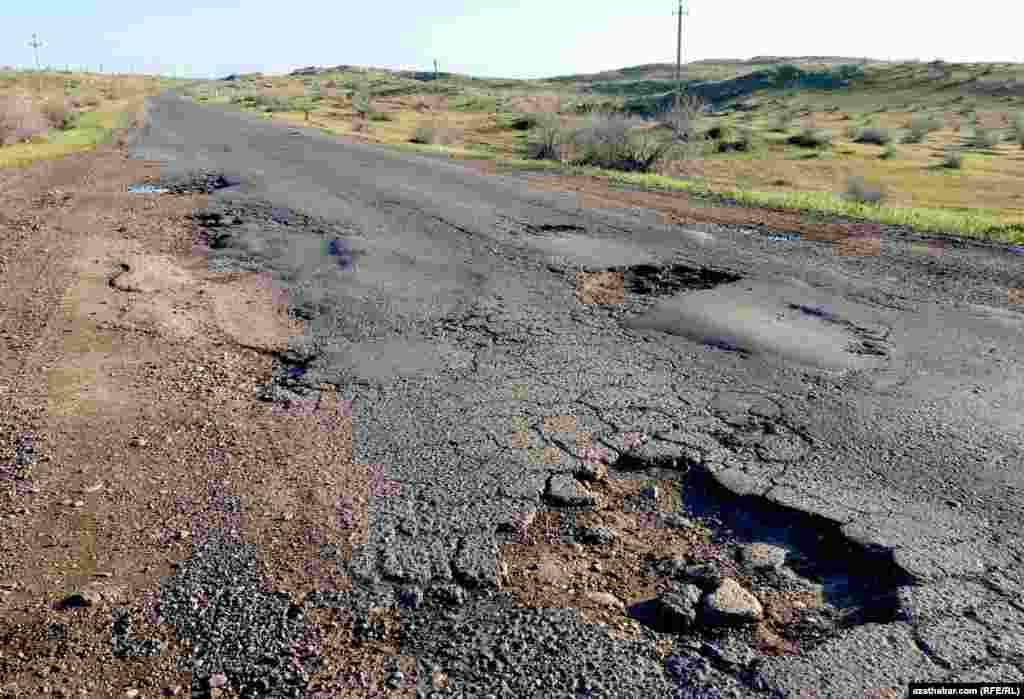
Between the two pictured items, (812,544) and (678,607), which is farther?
(812,544)

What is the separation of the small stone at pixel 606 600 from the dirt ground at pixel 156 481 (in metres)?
0.02

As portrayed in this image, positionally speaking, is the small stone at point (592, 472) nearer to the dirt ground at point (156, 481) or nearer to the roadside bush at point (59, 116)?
the dirt ground at point (156, 481)

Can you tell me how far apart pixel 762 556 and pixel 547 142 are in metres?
23.3

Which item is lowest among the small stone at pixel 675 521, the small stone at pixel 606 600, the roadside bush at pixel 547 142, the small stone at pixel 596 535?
the small stone at pixel 606 600

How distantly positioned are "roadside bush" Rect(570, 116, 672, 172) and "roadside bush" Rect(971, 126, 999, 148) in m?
24.1

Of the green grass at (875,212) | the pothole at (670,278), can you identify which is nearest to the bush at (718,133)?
the green grass at (875,212)

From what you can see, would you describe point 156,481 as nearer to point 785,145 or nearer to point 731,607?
point 731,607

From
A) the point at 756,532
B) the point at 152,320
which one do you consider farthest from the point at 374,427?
the point at 152,320

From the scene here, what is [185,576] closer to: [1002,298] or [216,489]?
[216,489]

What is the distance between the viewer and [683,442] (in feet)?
16.0

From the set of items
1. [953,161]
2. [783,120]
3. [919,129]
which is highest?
[783,120]

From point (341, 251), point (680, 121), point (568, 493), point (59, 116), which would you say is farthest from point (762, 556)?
point (59, 116)

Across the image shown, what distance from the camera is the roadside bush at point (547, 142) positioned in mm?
25622

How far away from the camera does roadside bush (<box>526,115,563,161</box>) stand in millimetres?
25622
